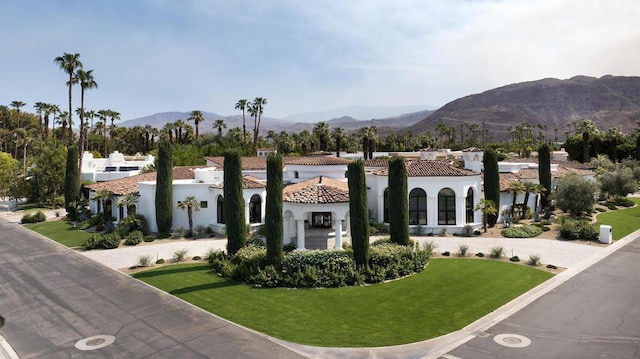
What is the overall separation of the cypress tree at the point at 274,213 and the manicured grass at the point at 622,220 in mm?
25973

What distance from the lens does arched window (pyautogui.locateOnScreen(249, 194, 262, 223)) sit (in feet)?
118

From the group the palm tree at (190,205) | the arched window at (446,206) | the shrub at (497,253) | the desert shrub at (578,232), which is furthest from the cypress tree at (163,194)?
the desert shrub at (578,232)

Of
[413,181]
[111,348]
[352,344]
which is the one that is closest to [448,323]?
[352,344]

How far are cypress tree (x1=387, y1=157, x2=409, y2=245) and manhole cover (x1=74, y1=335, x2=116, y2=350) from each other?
1521 centimetres

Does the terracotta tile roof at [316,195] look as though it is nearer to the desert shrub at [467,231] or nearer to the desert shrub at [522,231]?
the desert shrub at [467,231]

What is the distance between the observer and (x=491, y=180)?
36.3 m

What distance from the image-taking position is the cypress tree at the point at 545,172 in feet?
132

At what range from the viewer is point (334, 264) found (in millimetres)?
21188

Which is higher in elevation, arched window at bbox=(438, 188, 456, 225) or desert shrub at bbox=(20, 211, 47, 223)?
arched window at bbox=(438, 188, 456, 225)

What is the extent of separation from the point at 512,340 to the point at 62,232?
3725cm

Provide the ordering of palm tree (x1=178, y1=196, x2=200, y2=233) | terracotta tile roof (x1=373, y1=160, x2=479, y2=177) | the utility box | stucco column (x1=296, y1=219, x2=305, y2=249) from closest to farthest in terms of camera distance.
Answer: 1. stucco column (x1=296, y1=219, x2=305, y2=249)
2. the utility box
3. terracotta tile roof (x1=373, y1=160, x2=479, y2=177)
4. palm tree (x1=178, y1=196, x2=200, y2=233)

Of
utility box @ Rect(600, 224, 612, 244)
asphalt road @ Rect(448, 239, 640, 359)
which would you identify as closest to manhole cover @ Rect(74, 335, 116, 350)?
asphalt road @ Rect(448, 239, 640, 359)

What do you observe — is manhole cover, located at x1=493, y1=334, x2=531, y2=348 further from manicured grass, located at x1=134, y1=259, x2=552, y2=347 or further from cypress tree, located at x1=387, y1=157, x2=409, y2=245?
cypress tree, located at x1=387, y1=157, x2=409, y2=245

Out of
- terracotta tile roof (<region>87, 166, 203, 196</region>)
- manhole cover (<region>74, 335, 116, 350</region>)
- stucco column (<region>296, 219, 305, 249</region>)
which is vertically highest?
terracotta tile roof (<region>87, 166, 203, 196</region>)
